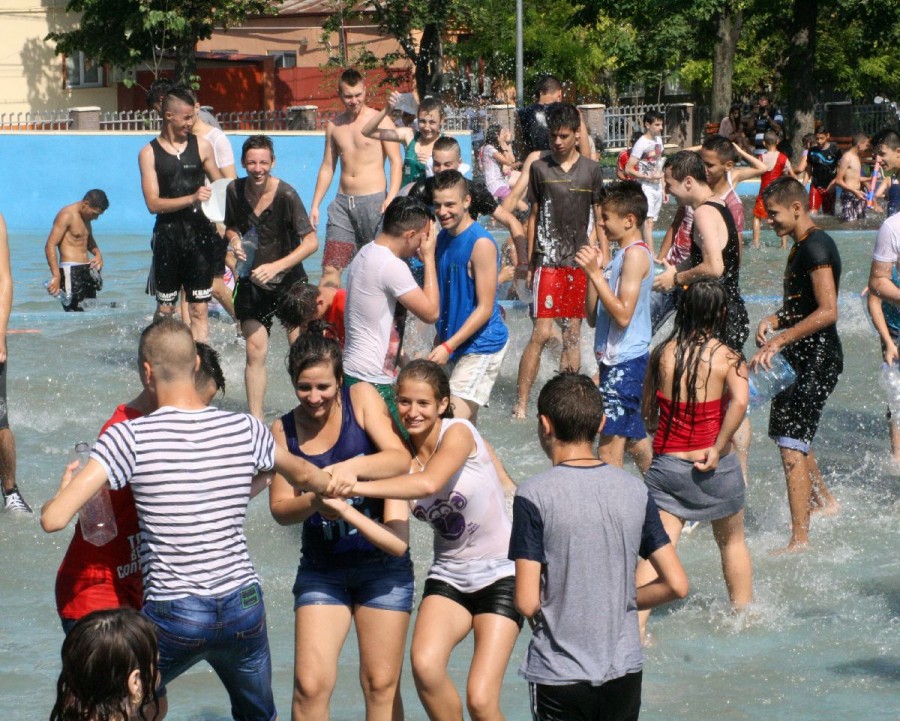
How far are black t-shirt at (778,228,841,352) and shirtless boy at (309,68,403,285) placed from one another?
13.1ft

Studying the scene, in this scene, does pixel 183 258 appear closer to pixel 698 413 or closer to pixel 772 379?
pixel 772 379

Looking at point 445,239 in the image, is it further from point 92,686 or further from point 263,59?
point 263,59

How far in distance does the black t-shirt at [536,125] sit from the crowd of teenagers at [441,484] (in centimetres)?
350

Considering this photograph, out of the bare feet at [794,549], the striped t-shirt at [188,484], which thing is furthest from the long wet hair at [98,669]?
the bare feet at [794,549]

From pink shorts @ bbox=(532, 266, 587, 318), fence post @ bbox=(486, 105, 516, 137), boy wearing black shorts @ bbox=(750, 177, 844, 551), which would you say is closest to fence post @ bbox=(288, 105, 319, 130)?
fence post @ bbox=(486, 105, 516, 137)

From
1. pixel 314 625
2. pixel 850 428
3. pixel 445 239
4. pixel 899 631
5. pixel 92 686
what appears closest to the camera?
pixel 92 686

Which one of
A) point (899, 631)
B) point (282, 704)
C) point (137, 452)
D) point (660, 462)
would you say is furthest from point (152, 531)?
point (899, 631)

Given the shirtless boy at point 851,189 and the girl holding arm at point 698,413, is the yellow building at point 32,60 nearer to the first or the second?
the shirtless boy at point 851,189

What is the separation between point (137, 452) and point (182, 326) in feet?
1.45

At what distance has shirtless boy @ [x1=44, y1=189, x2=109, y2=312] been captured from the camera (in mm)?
12812

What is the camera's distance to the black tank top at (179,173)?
9.73 m

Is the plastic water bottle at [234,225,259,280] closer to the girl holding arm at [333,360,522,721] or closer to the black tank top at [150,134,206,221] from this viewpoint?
the black tank top at [150,134,206,221]

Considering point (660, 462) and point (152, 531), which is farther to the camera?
point (660, 462)

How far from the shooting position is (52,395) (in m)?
10.1
